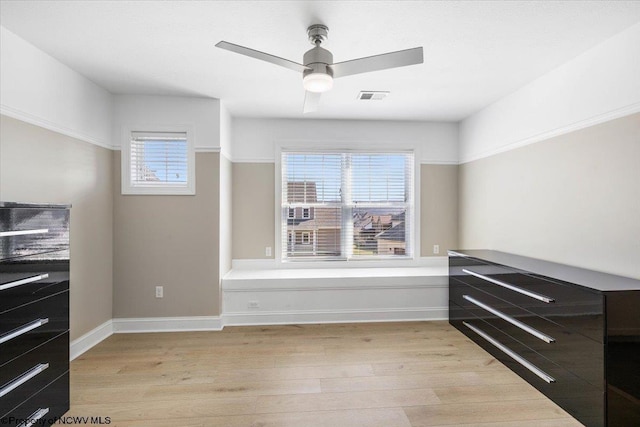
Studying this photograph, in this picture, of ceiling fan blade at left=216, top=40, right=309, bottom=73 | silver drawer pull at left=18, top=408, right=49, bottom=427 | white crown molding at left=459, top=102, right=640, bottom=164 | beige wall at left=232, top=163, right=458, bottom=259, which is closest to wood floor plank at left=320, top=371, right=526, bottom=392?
silver drawer pull at left=18, top=408, right=49, bottom=427

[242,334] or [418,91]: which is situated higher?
[418,91]

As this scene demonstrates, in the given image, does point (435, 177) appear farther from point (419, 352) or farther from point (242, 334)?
point (242, 334)

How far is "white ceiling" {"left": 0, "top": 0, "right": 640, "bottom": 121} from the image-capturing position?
6.24ft

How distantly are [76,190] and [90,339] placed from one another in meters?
1.39

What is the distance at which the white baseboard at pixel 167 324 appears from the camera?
3.38 m

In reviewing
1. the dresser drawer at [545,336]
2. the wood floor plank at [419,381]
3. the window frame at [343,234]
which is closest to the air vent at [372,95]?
the window frame at [343,234]

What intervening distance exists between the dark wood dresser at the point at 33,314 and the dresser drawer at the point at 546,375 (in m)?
3.08

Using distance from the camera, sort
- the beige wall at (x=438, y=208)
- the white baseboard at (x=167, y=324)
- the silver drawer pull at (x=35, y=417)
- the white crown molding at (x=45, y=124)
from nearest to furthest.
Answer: the silver drawer pull at (x=35, y=417) < the white crown molding at (x=45, y=124) < the white baseboard at (x=167, y=324) < the beige wall at (x=438, y=208)

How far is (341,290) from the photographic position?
3660 mm

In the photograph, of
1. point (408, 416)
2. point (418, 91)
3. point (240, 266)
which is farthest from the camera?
point (240, 266)

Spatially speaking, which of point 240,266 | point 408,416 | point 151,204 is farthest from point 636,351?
point 151,204

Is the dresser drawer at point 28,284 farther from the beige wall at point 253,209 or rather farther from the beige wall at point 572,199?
the beige wall at point 572,199

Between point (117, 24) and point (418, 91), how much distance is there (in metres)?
2.55

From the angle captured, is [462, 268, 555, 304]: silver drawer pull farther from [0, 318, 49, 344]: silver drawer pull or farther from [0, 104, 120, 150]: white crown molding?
[0, 104, 120, 150]: white crown molding
